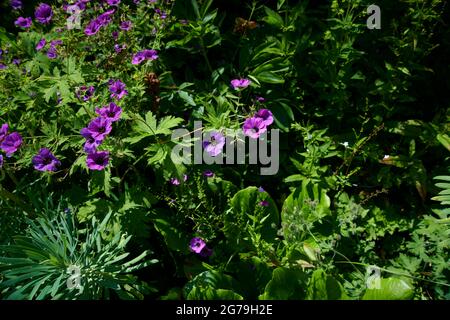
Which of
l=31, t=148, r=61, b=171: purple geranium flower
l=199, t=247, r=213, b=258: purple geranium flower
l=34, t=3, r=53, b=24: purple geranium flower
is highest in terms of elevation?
l=34, t=3, r=53, b=24: purple geranium flower

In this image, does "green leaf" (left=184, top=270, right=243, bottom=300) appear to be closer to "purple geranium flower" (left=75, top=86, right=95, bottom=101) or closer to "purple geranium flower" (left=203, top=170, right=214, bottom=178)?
"purple geranium flower" (left=203, top=170, right=214, bottom=178)

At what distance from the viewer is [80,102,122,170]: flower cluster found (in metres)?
1.80

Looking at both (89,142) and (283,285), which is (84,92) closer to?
(89,142)

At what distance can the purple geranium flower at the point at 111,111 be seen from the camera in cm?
183

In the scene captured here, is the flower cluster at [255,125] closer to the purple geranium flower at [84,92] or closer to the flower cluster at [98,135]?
the flower cluster at [98,135]

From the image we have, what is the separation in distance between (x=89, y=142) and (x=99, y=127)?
74 millimetres

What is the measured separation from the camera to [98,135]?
71.2 inches

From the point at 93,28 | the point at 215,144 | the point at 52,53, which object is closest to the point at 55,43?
the point at 52,53

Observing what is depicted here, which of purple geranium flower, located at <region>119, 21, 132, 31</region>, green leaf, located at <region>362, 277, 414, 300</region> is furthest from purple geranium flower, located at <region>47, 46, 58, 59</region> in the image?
green leaf, located at <region>362, 277, 414, 300</region>

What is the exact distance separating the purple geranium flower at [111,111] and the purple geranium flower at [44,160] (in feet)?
0.92

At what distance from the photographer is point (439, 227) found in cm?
209

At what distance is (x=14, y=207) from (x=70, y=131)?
45 cm

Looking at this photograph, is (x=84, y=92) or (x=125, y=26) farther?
(x=125, y=26)
